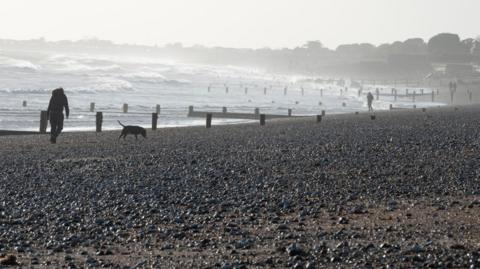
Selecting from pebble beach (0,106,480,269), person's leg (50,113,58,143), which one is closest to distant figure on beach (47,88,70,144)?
person's leg (50,113,58,143)

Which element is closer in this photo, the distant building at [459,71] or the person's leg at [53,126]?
the person's leg at [53,126]

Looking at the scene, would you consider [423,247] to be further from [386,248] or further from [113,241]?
[113,241]

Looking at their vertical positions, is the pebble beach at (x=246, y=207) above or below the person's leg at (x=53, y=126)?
below

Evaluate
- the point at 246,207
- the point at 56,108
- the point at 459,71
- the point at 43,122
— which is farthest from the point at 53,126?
the point at 459,71

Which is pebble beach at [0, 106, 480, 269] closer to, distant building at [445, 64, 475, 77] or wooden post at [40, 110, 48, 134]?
wooden post at [40, 110, 48, 134]

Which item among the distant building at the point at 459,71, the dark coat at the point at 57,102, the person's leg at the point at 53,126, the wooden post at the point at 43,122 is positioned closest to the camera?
the dark coat at the point at 57,102

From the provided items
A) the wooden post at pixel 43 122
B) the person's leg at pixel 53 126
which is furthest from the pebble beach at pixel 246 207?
the wooden post at pixel 43 122

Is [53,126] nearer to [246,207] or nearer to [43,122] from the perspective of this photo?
[43,122]

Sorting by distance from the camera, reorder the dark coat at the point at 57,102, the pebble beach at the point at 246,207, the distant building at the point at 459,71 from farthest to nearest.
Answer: the distant building at the point at 459,71 → the dark coat at the point at 57,102 → the pebble beach at the point at 246,207

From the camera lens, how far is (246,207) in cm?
980

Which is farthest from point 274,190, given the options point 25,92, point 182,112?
point 25,92

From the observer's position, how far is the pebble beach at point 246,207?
715 centimetres

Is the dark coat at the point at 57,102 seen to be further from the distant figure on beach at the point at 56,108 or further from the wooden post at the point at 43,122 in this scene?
the wooden post at the point at 43,122

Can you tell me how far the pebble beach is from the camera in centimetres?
715
